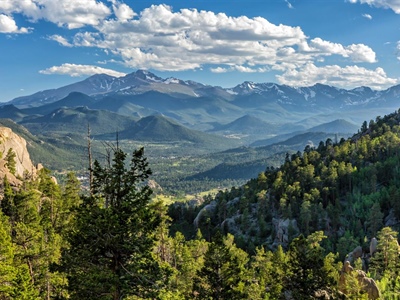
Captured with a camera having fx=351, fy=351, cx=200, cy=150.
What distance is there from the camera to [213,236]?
2400 inches

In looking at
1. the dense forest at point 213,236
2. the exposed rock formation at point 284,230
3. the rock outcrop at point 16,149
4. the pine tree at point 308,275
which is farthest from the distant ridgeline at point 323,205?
the rock outcrop at point 16,149

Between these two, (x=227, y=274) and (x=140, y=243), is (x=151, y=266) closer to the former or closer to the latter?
(x=140, y=243)

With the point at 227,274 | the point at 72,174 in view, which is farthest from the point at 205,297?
the point at 72,174

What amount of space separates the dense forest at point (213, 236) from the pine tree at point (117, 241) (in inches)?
2.4

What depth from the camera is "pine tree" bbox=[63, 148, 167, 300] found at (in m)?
19.1

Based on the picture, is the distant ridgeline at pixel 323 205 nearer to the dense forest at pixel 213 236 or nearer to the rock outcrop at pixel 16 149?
the dense forest at pixel 213 236

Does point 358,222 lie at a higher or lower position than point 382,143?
Answer: lower

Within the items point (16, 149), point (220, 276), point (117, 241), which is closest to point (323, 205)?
point (220, 276)

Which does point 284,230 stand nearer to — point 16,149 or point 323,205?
point 323,205

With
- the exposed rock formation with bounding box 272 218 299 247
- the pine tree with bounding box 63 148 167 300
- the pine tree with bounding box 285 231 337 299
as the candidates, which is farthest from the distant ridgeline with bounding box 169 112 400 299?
the pine tree with bounding box 63 148 167 300

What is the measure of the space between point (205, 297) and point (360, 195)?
320 feet

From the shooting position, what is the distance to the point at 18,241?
36719 millimetres

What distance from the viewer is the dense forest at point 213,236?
19656 millimetres

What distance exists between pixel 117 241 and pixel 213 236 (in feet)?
143
